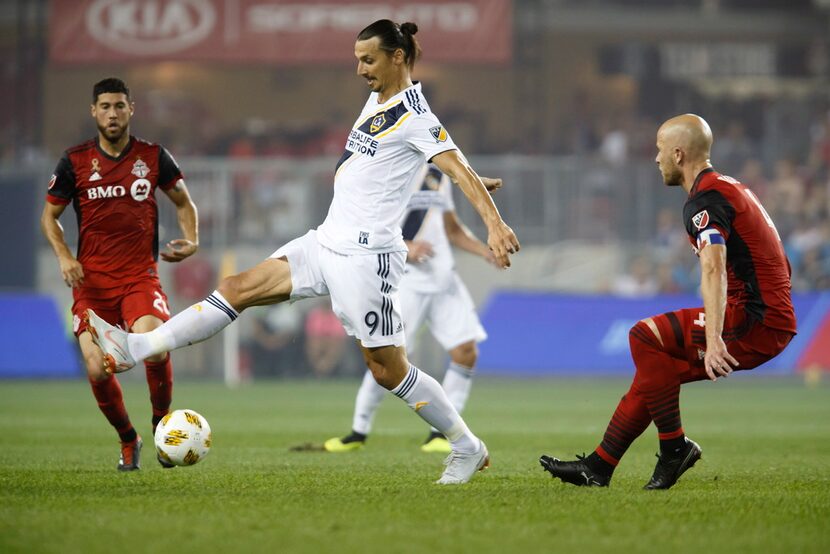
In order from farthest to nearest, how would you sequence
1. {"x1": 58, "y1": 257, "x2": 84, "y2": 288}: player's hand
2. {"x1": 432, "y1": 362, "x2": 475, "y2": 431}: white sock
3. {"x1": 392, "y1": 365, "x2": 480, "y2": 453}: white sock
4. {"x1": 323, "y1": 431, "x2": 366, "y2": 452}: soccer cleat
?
1. {"x1": 432, "y1": 362, "x2": 475, "y2": 431}: white sock
2. {"x1": 323, "y1": 431, "x2": 366, "y2": 452}: soccer cleat
3. {"x1": 58, "y1": 257, "x2": 84, "y2": 288}: player's hand
4. {"x1": 392, "y1": 365, "x2": 480, "y2": 453}: white sock

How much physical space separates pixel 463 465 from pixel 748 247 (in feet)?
6.72

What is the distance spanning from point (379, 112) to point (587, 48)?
950 inches

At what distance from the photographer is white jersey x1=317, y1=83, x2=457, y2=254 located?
22.3ft

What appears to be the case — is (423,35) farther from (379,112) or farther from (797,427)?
(379,112)

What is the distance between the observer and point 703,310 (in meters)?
6.64

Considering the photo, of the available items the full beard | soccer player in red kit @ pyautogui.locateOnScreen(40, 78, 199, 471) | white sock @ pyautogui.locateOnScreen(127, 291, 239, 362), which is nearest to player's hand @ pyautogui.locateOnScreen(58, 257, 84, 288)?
soccer player in red kit @ pyautogui.locateOnScreen(40, 78, 199, 471)

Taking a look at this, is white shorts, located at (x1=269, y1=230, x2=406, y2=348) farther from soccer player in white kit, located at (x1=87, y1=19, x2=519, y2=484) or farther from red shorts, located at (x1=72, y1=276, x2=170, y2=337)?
red shorts, located at (x1=72, y1=276, x2=170, y2=337)

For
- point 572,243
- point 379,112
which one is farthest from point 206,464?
point 572,243

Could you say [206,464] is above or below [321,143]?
below

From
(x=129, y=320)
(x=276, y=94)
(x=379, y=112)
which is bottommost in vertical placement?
(x=129, y=320)

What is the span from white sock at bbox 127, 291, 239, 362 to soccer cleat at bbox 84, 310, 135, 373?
0.12 ft

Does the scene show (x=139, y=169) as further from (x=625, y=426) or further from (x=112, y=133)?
(x=625, y=426)

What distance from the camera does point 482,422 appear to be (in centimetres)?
1299

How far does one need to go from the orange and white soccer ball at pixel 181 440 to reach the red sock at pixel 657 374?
2604 millimetres
